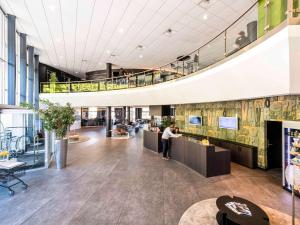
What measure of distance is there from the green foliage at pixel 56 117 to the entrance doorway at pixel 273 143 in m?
7.63

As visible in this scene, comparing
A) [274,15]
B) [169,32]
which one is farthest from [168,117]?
[274,15]

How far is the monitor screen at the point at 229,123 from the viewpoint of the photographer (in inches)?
291

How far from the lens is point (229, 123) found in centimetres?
771

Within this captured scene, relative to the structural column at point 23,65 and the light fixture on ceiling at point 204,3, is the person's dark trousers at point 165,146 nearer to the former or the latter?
the light fixture on ceiling at point 204,3

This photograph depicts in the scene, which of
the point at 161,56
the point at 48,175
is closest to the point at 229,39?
the point at 161,56

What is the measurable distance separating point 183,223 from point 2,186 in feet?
15.8

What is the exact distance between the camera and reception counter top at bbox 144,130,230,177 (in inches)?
220

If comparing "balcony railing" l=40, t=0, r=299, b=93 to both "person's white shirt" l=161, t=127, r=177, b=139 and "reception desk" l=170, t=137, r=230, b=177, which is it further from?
"reception desk" l=170, t=137, r=230, b=177

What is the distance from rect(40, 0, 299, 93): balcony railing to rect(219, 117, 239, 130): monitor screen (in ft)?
9.20

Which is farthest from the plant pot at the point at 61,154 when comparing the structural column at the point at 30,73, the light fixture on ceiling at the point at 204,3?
the light fixture on ceiling at the point at 204,3

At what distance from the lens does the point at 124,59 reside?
1285 cm

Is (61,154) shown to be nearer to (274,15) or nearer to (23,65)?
(23,65)

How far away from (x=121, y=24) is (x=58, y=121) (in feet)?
16.6

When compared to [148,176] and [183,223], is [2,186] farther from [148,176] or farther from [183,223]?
[183,223]
